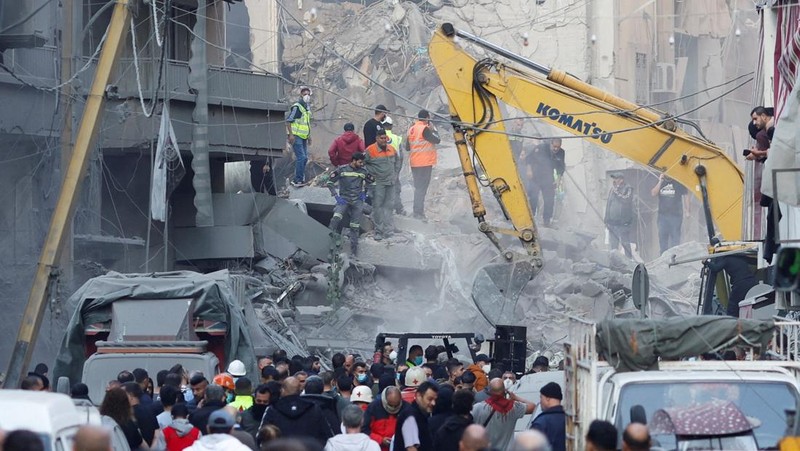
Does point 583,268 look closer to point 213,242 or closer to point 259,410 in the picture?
point 213,242

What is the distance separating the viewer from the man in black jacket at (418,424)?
11297 millimetres

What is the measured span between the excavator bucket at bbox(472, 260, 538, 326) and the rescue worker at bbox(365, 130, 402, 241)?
4.79 metres

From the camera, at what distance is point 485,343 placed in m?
23.5

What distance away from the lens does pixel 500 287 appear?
22.5m

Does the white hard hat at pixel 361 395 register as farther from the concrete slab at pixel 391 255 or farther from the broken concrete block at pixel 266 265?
the broken concrete block at pixel 266 265

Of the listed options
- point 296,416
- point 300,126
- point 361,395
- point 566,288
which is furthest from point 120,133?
point 296,416

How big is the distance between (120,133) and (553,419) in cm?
1669

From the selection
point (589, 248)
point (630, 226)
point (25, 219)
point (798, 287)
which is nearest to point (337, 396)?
point (798, 287)

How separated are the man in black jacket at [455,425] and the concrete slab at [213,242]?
16.5 m

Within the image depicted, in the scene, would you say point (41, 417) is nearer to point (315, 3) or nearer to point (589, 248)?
point (589, 248)

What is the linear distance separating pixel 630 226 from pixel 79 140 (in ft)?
58.2

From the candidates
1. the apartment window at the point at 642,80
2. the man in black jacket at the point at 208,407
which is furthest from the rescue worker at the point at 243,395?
the apartment window at the point at 642,80

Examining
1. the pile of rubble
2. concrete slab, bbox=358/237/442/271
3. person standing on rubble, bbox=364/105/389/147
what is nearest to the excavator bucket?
the pile of rubble

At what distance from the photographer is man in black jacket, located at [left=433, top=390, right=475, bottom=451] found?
1100 cm
